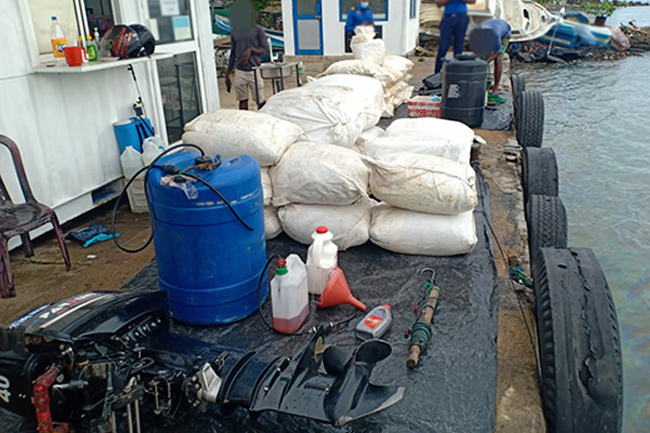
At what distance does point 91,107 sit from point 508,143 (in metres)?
4.02

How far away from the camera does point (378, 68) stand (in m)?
6.37

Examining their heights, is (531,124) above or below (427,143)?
below

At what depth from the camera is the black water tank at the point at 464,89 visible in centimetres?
518

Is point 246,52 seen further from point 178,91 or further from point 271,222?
point 271,222

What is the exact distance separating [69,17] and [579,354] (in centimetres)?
388

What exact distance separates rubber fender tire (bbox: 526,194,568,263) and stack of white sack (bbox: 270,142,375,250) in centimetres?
120

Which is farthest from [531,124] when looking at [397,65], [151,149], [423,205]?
[151,149]

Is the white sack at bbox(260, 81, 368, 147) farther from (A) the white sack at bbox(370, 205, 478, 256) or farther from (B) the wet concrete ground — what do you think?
(B) the wet concrete ground

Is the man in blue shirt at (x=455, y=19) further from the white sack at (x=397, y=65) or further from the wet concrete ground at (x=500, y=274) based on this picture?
the white sack at (x=397, y=65)

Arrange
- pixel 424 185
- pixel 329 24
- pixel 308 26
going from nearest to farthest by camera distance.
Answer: pixel 424 185 < pixel 329 24 < pixel 308 26

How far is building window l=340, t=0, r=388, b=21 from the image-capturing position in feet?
33.8

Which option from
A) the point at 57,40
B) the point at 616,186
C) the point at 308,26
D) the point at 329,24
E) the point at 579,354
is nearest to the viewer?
the point at 579,354

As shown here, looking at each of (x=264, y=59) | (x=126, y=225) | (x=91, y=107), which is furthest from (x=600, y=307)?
(x=264, y=59)

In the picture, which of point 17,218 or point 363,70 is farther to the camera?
point 363,70
